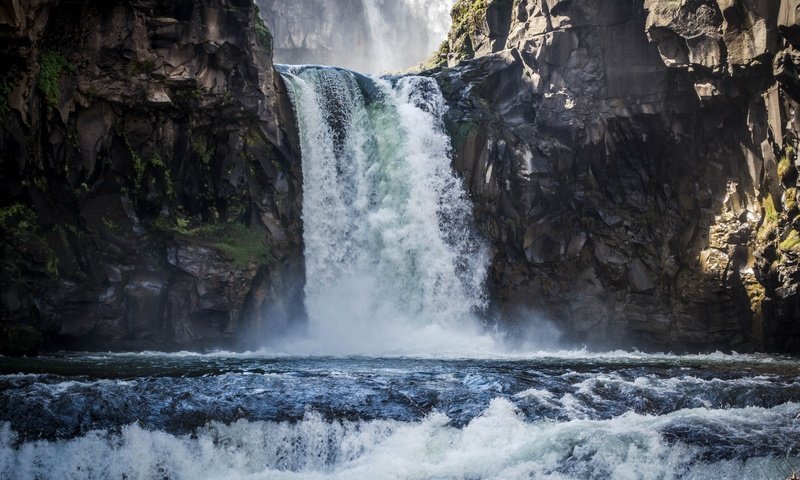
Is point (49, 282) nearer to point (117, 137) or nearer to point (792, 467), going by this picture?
point (117, 137)

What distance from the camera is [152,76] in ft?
75.8

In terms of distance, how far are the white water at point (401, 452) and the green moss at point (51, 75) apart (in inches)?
521

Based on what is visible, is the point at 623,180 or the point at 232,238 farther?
the point at 623,180

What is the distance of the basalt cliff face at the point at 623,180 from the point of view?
24797 millimetres

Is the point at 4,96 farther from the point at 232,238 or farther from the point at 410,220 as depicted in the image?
the point at 410,220

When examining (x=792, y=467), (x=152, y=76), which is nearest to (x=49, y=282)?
(x=152, y=76)

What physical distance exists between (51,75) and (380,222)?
39.4 ft

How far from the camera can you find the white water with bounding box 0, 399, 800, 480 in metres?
11.1

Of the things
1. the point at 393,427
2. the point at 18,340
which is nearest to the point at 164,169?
→ the point at 18,340

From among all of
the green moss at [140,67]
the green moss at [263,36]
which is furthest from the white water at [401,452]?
the green moss at [263,36]

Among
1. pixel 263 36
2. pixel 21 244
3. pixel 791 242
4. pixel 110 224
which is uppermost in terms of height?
pixel 263 36

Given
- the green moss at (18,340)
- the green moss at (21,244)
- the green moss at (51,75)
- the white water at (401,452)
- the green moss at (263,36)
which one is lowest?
the white water at (401,452)

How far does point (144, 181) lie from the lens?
24.2m

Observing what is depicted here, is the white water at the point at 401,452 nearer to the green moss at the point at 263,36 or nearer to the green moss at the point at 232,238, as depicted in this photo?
the green moss at the point at 232,238
